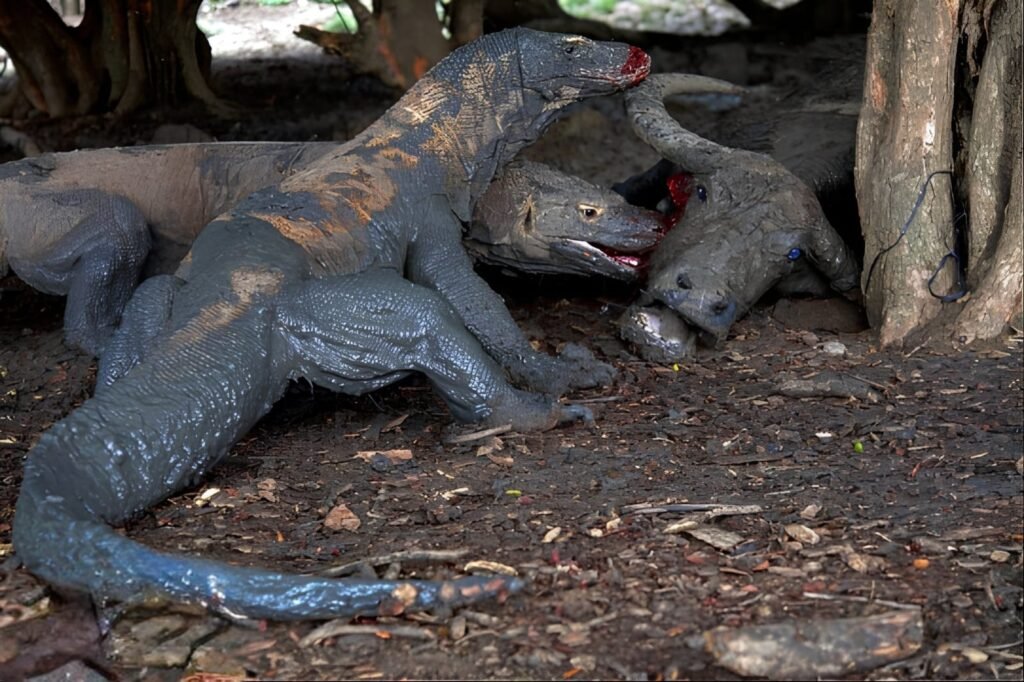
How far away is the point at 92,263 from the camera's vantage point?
6410mm

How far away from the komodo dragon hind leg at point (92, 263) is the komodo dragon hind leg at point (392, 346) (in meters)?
1.72

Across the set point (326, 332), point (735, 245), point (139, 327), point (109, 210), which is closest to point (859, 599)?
point (326, 332)

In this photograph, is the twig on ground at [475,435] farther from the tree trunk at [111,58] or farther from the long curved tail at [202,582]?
the tree trunk at [111,58]

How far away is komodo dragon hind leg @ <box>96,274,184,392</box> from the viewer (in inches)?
201

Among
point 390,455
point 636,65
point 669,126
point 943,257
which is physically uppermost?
point 636,65

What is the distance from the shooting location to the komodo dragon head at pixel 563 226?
654cm

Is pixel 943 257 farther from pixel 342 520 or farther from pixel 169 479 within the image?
pixel 169 479

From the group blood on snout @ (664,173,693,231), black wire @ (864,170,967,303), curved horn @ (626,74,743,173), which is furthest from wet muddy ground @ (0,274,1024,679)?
curved horn @ (626,74,743,173)

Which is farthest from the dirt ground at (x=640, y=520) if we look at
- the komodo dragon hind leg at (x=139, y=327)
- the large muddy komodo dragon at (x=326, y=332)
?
the komodo dragon hind leg at (x=139, y=327)

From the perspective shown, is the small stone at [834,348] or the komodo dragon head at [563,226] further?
the komodo dragon head at [563,226]

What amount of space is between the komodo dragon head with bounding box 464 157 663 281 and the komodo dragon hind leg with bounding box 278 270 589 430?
1410 millimetres

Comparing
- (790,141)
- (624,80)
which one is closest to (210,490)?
(624,80)

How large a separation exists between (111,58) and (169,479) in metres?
7.78

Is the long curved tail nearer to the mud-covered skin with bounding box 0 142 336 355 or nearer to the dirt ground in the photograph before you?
the dirt ground
